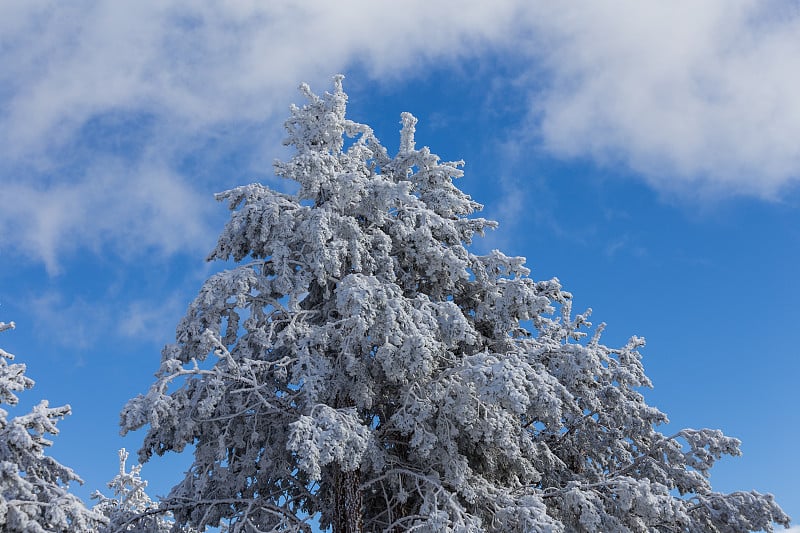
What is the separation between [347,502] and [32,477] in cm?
560

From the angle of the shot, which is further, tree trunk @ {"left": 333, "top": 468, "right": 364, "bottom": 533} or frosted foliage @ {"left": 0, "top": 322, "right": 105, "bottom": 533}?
tree trunk @ {"left": 333, "top": 468, "right": 364, "bottom": 533}

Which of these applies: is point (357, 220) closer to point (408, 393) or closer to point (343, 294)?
point (343, 294)

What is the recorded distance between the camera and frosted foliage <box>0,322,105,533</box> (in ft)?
30.7

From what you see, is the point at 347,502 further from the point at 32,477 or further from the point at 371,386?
the point at 32,477

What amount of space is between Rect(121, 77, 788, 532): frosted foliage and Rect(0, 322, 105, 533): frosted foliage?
4.82ft

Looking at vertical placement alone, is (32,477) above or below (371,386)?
below

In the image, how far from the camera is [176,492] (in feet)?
45.3

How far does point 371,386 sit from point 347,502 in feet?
7.45

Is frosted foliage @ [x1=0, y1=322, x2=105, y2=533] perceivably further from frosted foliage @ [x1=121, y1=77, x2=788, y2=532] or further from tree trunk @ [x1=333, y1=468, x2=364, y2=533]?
tree trunk @ [x1=333, y1=468, x2=364, y2=533]

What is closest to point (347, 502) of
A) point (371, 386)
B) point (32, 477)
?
point (371, 386)

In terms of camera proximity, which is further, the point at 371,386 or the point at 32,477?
the point at 371,386

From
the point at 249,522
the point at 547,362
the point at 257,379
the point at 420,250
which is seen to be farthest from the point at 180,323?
the point at 547,362

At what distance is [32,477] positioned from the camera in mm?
10000

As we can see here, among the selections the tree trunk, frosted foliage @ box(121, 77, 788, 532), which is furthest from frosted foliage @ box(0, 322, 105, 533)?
the tree trunk
